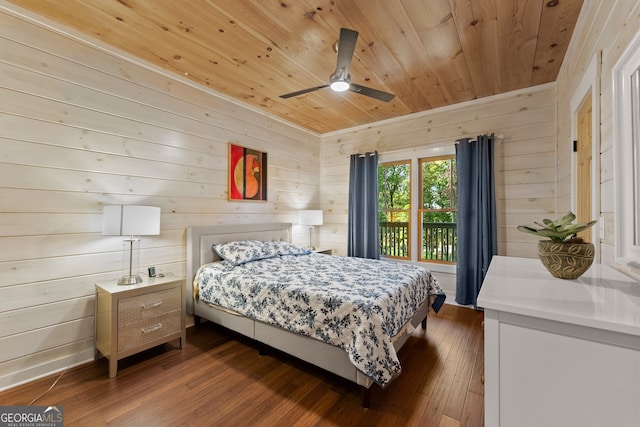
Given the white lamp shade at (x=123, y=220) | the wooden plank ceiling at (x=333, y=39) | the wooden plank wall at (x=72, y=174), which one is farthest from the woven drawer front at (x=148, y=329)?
the wooden plank ceiling at (x=333, y=39)

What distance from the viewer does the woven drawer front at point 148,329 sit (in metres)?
2.14

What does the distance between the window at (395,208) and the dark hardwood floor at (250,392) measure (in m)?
1.90

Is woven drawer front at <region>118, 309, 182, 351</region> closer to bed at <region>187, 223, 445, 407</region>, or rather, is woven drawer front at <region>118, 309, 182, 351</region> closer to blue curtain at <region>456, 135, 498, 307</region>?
bed at <region>187, 223, 445, 407</region>

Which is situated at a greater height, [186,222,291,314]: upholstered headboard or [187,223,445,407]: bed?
[186,222,291,314]: upholstered headboard

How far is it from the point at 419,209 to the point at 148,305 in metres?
3.48

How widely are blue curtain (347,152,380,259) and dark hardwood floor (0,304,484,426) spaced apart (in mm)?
1896

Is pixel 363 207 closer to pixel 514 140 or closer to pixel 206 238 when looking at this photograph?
pixel 514 140

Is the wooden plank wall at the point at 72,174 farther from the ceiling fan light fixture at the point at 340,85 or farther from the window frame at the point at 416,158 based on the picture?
the window frame at the point at 416,158

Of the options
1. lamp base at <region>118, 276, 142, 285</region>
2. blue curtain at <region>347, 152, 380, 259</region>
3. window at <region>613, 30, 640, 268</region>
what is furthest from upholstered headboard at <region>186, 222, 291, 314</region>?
window at <region>613, 30, 640, 268</region>

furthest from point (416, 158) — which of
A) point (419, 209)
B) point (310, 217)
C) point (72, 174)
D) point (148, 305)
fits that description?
point (72, 174)

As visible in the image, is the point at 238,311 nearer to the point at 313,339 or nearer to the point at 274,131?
the point at 313,339

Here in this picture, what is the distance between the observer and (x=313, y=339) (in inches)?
78.1

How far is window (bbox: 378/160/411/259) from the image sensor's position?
13.8ft

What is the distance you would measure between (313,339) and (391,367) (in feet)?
1.84
